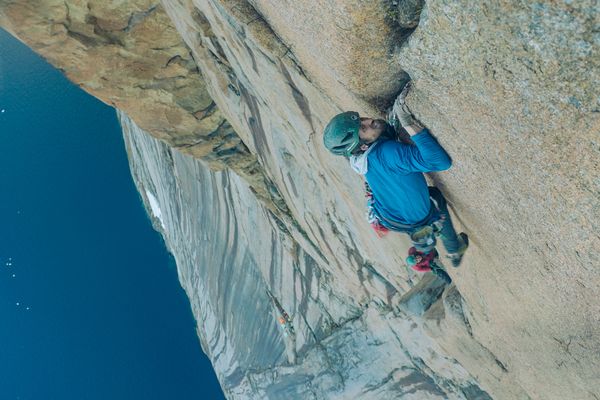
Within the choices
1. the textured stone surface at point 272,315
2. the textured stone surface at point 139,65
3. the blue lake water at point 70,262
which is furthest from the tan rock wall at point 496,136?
the blue lake water at point 70,262

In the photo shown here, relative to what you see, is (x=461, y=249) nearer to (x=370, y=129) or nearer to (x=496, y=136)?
(x=370, y=129)

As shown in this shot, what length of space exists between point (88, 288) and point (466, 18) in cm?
2135

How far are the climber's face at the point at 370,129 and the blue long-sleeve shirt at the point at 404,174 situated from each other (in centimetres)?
6

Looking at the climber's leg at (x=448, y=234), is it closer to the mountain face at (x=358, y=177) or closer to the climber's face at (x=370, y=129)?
the mountain face at (x=358, y=177)

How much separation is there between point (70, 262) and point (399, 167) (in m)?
20.8

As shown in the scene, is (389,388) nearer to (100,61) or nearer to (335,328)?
(335,328)

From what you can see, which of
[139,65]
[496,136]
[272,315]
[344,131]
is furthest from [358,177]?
[272,315]

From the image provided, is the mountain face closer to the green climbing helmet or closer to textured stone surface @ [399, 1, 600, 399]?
textured stone surface @ [399, 1, 600, 399]

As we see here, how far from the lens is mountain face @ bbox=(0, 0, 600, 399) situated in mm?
1947

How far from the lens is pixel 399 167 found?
8.86 ft

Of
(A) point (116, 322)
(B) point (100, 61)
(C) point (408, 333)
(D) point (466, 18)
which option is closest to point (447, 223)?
(D) point (466, 18)

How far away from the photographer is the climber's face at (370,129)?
8.87 feet

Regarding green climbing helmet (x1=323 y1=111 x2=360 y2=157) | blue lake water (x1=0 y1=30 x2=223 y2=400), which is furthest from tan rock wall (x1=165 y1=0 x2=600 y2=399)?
blue lake water (x1=0 y1=30 x2=223 y2=400)

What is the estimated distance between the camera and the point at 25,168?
2100cm
